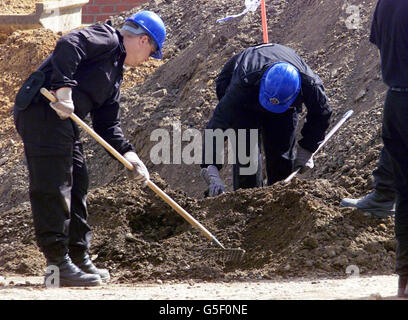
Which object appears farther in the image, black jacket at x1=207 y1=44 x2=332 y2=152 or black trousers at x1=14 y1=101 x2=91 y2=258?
black jacket at x1=207 y1=44 x2=332 y2=152

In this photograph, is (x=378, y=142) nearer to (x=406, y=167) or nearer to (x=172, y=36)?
(x=406, y=167)

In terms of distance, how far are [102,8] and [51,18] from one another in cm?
93

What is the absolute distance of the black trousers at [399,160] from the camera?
444cm

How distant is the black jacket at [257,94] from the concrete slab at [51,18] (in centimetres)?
583

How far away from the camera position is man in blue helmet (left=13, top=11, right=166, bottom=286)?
4.88 m

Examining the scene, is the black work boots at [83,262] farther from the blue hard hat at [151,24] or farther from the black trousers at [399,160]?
the black trousers at [399,160]

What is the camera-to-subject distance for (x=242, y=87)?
6520 mm

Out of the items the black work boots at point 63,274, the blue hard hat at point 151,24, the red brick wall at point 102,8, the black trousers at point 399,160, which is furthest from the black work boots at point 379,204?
the red brick wall at point 102,8

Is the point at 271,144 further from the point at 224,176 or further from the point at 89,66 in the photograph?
the point at 89,66

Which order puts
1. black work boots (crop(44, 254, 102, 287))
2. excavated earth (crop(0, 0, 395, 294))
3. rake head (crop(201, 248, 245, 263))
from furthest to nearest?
rake head (crop(201, 248, 245, 263)) < excavated earth (crop(0, 0, 395, 294)) < black work boots (crop(44, 254, 102, 287))

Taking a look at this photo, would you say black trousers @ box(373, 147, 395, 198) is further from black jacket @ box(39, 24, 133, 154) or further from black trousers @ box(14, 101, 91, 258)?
black trousers @ box(14, 101, 91, 258)

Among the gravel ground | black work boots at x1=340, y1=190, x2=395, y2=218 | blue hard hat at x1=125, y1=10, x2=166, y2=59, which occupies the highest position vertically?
blue hard hat at x1=125, y1=10, x2=166, y2=59

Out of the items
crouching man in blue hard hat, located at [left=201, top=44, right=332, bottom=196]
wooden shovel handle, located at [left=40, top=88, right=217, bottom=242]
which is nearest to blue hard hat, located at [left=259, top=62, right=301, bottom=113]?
crouching man in blue hard hat, located at [left=201, top=44, right=332, bottom=196]

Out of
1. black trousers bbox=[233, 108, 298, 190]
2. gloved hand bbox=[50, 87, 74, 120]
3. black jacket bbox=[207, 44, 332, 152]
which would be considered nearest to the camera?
gloved hand bbox=[50, 87, 74, 120]
